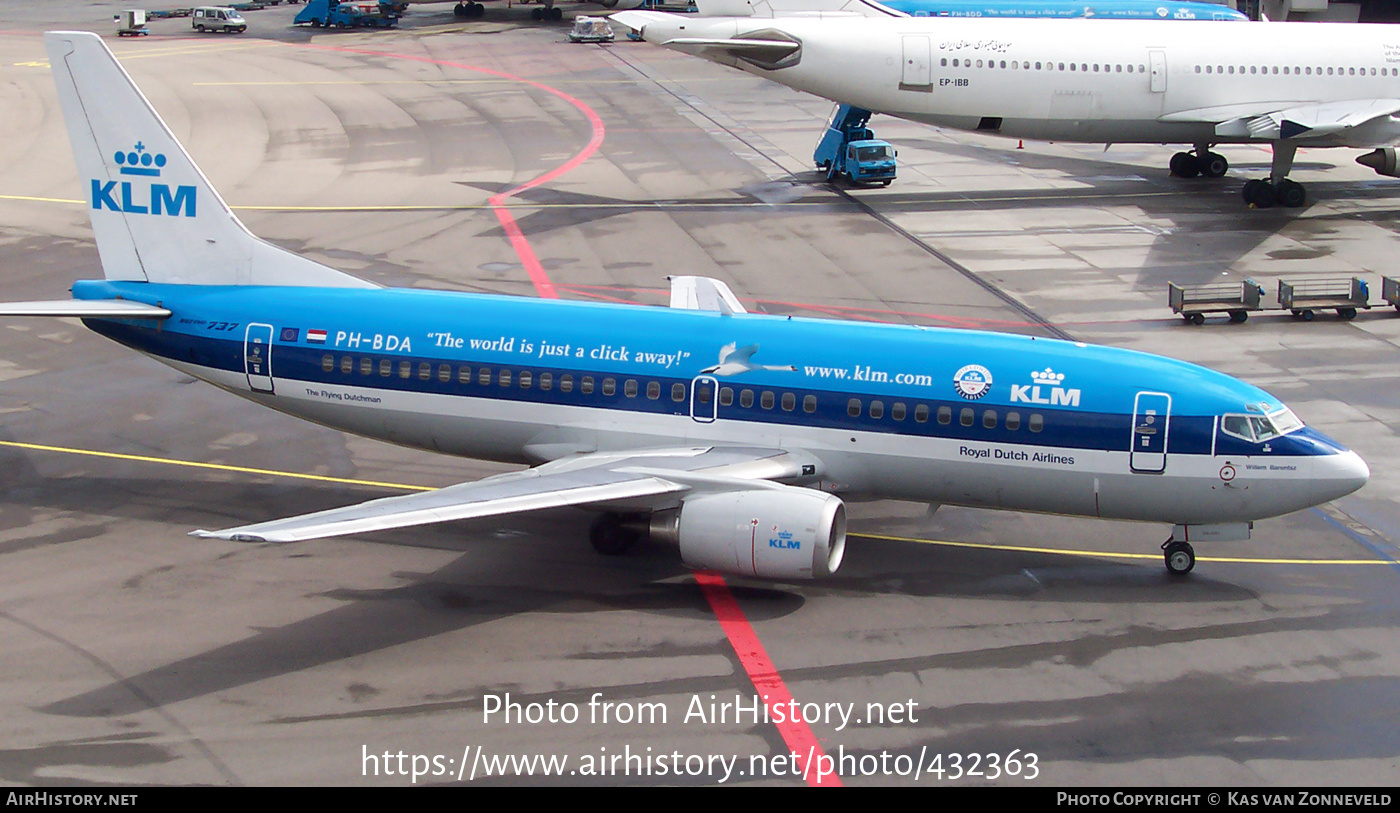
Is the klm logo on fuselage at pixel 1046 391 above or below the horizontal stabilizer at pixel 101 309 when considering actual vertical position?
below

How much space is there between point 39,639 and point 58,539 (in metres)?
4.49

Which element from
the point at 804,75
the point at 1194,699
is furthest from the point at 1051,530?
the point at 804,75

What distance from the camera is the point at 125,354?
38.6 m

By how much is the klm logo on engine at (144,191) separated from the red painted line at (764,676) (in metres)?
14.1

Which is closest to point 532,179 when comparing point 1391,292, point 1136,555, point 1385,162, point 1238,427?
point 1391,292

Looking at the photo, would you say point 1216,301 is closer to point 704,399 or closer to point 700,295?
point 700,295

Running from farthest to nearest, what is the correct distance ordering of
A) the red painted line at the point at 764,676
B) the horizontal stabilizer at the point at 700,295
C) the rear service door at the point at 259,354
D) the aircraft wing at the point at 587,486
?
the horizontal stabilizer at the point at 700,295
the rear service door at the point at 259,354
the aircraft wing at the point at 587,486
the red painted line at the point at 764,676

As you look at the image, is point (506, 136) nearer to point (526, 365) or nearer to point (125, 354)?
point (125, 354)

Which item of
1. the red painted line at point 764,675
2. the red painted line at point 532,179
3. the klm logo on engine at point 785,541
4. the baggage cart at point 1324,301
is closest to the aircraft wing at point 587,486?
the klm logo on engine at point 785,541

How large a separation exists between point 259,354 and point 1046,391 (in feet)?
52.6

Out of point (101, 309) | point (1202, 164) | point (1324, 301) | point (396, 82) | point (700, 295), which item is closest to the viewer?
point (101, 309)

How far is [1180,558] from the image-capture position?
26.0m

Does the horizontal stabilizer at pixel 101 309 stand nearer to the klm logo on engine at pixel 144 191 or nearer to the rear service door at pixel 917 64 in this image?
the klm logo on engine at pixel 144 191

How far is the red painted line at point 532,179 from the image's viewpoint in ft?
151
